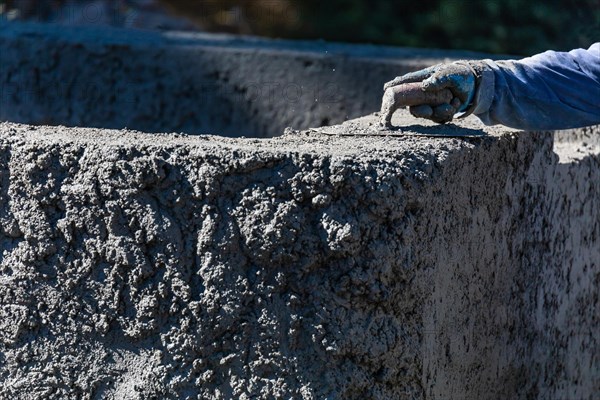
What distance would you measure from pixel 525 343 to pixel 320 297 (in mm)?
826

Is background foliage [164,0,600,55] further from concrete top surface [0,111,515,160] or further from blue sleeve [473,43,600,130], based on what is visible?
concrete top surface [0,111,515,160]

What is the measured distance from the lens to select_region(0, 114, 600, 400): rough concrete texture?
158cm

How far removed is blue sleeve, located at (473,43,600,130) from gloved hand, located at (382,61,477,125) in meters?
0.04

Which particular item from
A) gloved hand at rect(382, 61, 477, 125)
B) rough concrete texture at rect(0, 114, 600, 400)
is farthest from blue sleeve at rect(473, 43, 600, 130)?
rough concrete texture at rect(0, 114, 600, 400)

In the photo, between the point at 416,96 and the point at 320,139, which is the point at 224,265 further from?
the point at 416,96

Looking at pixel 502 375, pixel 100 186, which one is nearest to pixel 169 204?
pixel 100 186

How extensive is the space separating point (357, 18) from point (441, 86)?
5.14 meters

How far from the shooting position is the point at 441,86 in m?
2.00

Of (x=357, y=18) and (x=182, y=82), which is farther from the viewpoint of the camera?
(x=357, y=18)

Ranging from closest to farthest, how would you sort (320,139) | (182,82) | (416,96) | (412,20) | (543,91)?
1. (320,139)
2. (416,96)
3. (543,91)
4. (182,82)
5. (412,20)

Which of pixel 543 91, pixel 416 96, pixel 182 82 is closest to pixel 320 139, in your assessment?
pixel 416 96

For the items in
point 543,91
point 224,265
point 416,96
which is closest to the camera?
point 224,265

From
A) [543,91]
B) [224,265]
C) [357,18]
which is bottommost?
[224,265]

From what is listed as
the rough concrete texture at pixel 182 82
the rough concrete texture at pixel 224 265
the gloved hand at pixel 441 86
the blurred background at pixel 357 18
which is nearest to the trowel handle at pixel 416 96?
the gloved hand at pixel 441 86
